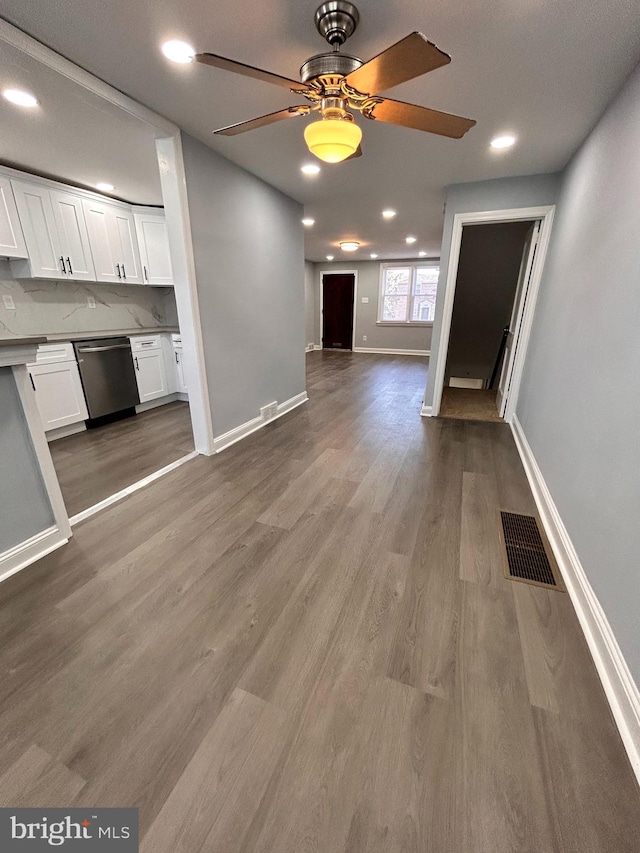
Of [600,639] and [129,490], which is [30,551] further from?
[600,639]

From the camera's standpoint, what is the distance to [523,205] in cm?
329

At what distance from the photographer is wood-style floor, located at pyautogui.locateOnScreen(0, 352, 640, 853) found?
0.94 metres

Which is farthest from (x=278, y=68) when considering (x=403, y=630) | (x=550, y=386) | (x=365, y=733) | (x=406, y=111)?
(x=365, y=733)

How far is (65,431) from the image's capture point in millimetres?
3570

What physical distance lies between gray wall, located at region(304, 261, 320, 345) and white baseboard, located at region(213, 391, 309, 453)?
17.6 feet

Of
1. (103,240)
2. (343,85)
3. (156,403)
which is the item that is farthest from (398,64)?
(156,403)

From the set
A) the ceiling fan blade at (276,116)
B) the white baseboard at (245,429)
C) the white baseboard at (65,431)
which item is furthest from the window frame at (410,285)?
the ceiling fan blade at (276,116)

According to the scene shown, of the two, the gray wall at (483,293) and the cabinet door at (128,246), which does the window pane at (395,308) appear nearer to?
the gray wall at (483,293)

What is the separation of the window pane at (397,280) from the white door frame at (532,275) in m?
5.54

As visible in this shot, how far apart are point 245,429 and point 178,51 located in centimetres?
263

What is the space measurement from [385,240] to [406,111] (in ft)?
17.3

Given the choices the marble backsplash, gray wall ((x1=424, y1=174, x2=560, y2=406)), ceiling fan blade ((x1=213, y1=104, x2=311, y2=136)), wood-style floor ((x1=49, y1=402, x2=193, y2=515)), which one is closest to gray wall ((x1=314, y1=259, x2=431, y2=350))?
gray wall ((x1=424, y1=174, x2=560, y2=406))

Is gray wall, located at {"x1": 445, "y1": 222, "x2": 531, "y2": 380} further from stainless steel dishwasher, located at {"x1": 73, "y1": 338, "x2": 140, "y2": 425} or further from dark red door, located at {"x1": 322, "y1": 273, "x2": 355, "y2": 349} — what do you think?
stainless steel dishwasher, located at {"x1": 73, "y1": 338, "x2": 140, "y2": 425}

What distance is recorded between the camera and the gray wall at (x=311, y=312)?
30.8ft
